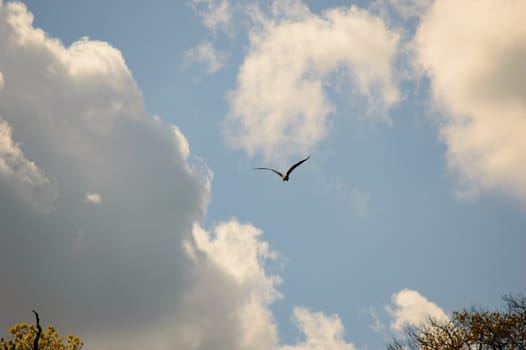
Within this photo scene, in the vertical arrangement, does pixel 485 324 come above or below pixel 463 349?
above

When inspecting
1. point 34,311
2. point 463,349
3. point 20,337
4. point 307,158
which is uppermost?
point 307,158

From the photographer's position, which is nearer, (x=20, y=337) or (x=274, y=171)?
(x=20, y=337)

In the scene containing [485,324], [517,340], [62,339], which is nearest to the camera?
[62,339]

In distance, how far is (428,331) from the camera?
1230 inches

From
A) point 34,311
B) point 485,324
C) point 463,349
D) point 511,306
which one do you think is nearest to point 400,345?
point 463,349

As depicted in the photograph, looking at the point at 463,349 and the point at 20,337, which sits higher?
the point at 463,349

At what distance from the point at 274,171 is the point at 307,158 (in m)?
2.68

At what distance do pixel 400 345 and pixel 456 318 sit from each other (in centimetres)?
550

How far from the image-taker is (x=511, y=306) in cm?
3136

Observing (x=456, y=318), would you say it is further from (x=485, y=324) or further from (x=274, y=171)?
(x=274, y=171)

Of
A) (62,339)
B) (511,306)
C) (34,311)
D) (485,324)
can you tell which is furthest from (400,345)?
(34,311)

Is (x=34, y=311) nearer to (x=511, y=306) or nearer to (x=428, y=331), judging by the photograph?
(x=428, y=331)

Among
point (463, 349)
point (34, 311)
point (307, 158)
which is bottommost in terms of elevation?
point (34, 311)

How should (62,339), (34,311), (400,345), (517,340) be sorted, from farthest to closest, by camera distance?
(400,345) → (517,340) → (62,339) → (34,311)
